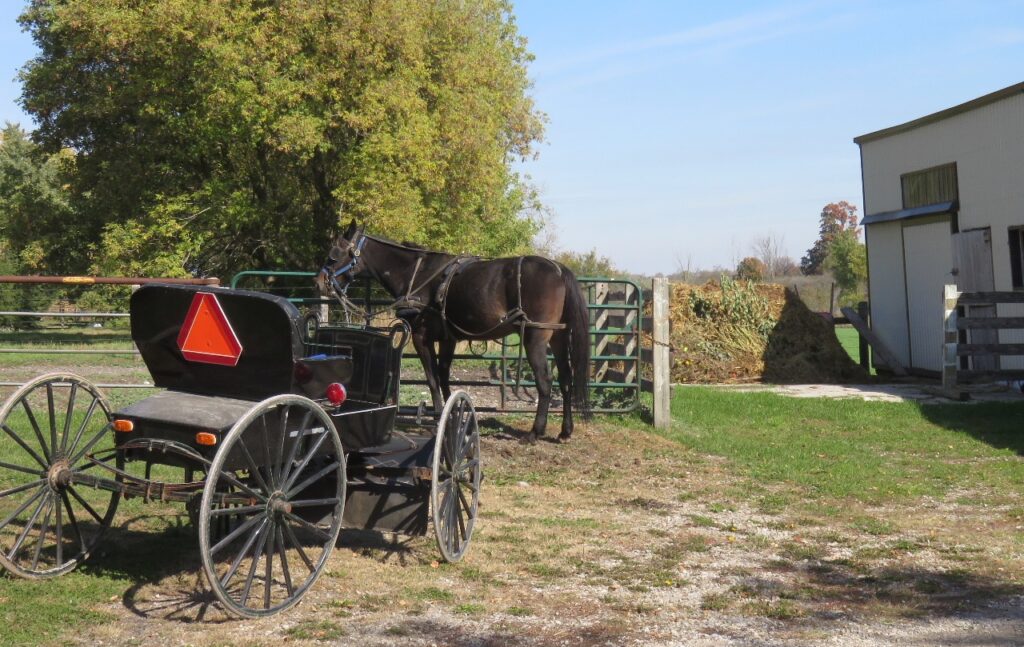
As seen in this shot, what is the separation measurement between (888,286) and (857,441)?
30.1 ft

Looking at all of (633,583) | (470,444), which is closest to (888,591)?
(633,583)

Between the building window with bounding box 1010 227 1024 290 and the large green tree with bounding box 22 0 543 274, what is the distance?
12276mm

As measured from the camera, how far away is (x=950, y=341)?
560 inches

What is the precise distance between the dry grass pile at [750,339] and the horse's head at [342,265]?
366 inches

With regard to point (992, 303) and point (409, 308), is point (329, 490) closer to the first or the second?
point (409, 308)

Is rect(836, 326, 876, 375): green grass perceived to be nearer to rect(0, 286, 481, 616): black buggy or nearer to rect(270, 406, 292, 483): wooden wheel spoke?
rect(0, 286, 481, 616): black buggy

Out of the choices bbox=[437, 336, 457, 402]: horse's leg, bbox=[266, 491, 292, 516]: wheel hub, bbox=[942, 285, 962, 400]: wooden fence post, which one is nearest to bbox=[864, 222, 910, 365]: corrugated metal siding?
bbox=[942, 285, 962, 400]: wooden fence post

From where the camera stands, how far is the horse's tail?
10.3 metres

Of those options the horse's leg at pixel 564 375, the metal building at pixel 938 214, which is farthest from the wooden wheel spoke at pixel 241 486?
the metal building at pixel 938 214

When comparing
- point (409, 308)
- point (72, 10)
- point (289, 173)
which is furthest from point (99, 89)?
point (409, 308)

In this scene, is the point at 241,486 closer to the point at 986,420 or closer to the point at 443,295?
the point at 443,295

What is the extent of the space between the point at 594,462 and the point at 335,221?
1644cm

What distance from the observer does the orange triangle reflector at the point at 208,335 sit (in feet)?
16.4

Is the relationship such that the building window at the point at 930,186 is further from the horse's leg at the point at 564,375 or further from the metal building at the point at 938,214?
the horse's leg at the point at 564,375
